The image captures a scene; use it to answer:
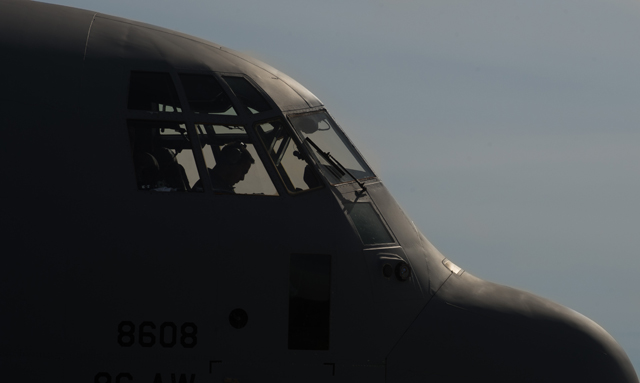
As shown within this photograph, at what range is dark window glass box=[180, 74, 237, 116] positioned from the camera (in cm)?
943

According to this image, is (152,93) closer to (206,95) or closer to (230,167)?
(206,95)

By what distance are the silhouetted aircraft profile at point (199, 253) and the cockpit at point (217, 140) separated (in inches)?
0.7

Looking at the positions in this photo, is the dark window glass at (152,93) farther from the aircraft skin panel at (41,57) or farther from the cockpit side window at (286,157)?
the cockpit side window at (286,157)

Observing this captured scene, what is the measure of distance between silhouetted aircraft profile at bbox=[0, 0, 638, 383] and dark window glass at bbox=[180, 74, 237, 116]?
0.02 metres

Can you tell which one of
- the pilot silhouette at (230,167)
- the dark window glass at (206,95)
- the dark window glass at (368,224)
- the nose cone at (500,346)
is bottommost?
the nose cone at (500,346)

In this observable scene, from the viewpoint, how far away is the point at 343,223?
9445 millimetres

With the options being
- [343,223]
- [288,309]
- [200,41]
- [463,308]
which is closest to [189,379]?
[288,309]

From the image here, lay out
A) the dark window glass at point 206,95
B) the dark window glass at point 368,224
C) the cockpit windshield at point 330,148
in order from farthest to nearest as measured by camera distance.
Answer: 1. the cockpit windshield at point 330,148
2. the dark window glass at point 368,224
3. the dark window glass at point 206,95

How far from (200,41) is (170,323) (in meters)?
3.70

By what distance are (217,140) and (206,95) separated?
0.59m

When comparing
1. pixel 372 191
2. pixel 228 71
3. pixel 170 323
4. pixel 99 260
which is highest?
pixel 228 71

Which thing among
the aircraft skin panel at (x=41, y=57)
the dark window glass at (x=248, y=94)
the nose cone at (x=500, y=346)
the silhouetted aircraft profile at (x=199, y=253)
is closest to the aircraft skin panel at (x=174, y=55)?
the silhouetted aircraft profile at (x=199, y=253)

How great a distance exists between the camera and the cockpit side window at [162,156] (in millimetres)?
9078

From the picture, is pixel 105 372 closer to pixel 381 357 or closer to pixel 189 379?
pixel 189 379
